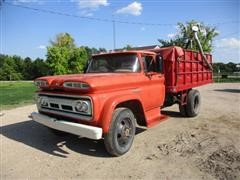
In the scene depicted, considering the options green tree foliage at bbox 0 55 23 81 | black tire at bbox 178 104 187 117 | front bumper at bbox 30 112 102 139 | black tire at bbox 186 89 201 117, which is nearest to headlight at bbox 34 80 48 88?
front bumper at bbox 30 112 102 139

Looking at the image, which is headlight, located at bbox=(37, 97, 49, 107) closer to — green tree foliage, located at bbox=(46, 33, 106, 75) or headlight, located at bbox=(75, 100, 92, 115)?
headlight, located at bbox=(75, 100, 92, 115)

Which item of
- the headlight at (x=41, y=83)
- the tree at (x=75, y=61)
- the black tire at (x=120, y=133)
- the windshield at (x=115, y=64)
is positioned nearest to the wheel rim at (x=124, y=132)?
the black tire at (x=120, y=133)

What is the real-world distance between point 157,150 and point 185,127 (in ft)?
7.38

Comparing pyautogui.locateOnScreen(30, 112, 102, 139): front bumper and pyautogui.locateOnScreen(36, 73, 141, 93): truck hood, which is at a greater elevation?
pyautogui.locateOnScreen(36, 73, 141, 93): truck hood

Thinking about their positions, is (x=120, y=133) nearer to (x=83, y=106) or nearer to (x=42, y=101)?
(x=83, y=106)

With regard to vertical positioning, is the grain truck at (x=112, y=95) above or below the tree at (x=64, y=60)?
below

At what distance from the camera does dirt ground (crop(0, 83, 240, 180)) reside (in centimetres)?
475

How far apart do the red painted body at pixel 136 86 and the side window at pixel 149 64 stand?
109 mm

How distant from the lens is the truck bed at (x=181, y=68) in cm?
781

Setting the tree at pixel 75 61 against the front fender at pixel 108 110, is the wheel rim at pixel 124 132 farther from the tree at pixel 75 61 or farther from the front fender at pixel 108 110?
the tree at pixel 75 61

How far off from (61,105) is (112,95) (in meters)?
1.09

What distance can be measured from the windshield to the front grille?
61.3 inches

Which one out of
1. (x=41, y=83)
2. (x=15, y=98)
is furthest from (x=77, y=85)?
(x=15, y=98)

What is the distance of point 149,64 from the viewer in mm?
6906
